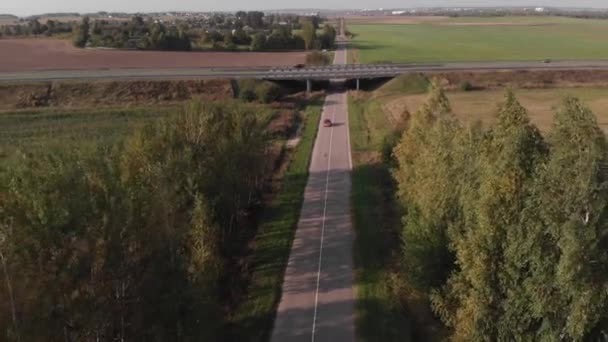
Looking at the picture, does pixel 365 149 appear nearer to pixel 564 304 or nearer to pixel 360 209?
pixel 360 209

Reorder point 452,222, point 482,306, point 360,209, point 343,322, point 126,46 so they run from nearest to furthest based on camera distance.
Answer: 1. point 482,306
2. point 452,222
3. point 343,322
4. point 360,209
5. point 126,46

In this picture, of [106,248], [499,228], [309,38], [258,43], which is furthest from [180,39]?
[499,228]

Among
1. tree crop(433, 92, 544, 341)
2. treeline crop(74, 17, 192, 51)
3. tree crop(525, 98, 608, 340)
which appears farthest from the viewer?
treeline crop(74, 17, 192, 51)

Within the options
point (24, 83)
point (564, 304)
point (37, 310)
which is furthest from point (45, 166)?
point (24, 83)

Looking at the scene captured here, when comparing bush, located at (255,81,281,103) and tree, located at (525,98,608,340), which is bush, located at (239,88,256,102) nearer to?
bush, located at (255,81,281,103)

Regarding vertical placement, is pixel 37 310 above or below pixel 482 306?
above

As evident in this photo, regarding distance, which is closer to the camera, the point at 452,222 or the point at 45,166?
the point at 45,166

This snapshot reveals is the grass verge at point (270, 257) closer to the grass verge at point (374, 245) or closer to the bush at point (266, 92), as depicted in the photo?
the grass verge at point (374, 245)

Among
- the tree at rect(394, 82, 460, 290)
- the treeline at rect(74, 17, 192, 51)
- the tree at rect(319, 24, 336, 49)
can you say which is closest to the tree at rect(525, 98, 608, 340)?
the tree at rect(394, 82, 460, 290)
